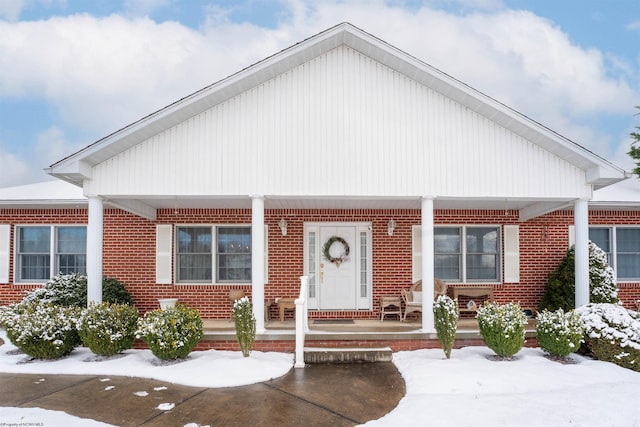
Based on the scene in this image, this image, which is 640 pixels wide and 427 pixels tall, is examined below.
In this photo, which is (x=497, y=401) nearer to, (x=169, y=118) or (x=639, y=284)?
(x=169, y=118)

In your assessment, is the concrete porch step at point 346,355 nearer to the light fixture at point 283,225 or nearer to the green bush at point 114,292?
the light fixture at point 283,225

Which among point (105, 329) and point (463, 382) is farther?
point (105, 329)

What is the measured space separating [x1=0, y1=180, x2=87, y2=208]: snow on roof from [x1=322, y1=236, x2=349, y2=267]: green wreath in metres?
6.06

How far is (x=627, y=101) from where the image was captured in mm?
49969

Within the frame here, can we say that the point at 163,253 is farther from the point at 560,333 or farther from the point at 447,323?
the point at 560,333

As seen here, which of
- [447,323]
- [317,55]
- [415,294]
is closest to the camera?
[447,323]

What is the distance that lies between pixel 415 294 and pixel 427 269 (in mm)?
2275

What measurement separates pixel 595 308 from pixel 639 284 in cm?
499

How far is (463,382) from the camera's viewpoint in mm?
7172

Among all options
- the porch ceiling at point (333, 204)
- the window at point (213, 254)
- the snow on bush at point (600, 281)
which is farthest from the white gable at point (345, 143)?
the window at point (213, 254)

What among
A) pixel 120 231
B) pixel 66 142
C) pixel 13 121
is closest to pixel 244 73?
pixel 120 231

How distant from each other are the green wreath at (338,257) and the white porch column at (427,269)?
304cm

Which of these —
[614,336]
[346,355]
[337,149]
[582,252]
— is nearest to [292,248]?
[337,149]

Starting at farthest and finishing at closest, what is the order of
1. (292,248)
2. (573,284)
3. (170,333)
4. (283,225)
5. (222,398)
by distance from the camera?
(292,248) < (283,225) < (573,284) < (170,333) < (222,398)
